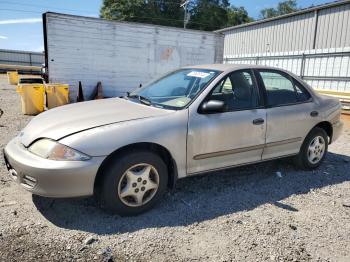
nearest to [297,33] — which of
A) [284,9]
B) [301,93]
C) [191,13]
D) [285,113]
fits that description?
[301,93]

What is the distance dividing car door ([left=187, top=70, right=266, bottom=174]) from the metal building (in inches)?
413

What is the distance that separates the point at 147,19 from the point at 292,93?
1816 inches

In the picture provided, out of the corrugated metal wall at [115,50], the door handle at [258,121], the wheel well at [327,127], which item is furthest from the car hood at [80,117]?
the corrugated metal wall at [115,50]

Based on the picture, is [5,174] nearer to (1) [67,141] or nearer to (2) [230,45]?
(1) [67,141]

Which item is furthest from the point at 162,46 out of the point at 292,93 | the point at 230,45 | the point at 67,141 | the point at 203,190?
the point at 230,45

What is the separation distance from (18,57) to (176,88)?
4209 cm

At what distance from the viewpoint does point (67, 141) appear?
3129 mm

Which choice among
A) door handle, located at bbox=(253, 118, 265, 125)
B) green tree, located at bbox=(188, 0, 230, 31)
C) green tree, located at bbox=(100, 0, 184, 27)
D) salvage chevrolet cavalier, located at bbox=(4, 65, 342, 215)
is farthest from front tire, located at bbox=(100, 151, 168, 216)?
green tree, located at bbox=(188, 0, 230, 31)

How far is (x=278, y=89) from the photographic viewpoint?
478 centimetres

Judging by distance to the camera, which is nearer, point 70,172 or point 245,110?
point 70,172

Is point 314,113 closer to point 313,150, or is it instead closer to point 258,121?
point 313,150

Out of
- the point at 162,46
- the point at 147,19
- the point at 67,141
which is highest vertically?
the point at 147,19

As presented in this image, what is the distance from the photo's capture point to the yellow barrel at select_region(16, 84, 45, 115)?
9.30m

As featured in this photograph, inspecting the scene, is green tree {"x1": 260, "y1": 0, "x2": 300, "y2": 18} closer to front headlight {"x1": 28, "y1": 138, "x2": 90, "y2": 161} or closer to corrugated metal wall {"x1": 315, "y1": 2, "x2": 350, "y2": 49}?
corrugated metal wall {"x1": 315, "y1": 2, "x2": 350, "y2": 49}
